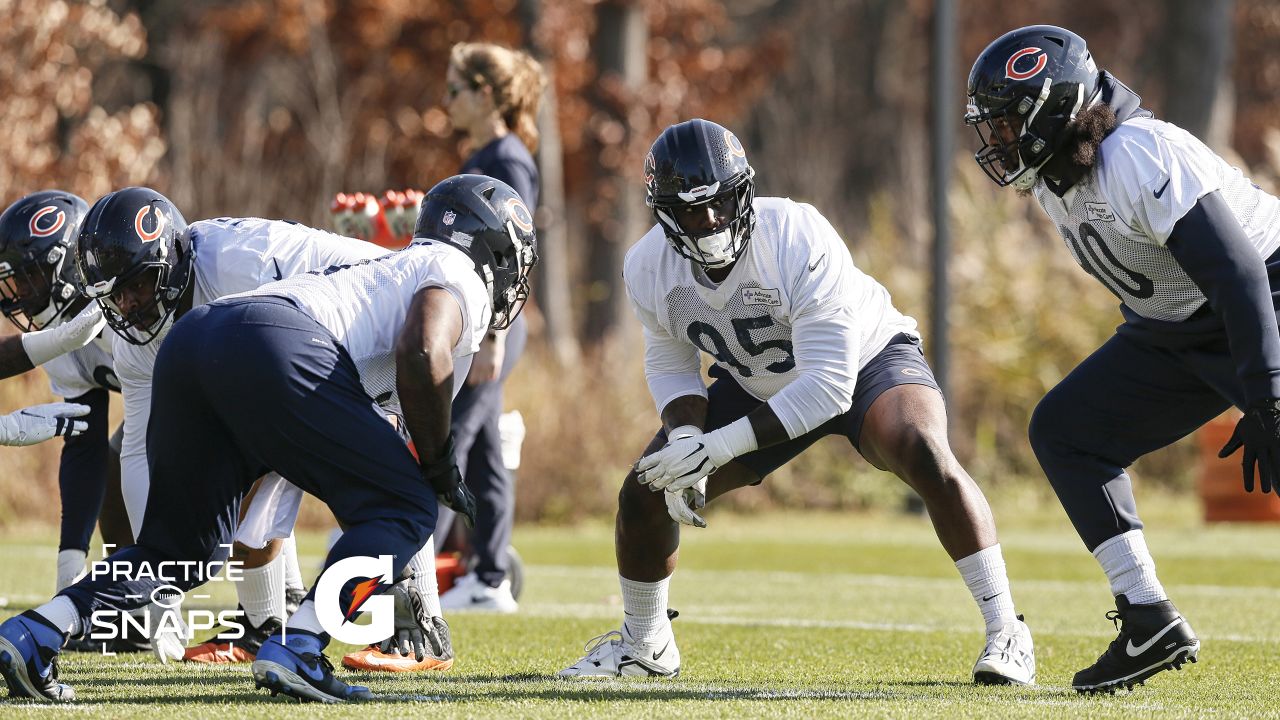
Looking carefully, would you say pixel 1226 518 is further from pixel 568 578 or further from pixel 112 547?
pixel 112 547

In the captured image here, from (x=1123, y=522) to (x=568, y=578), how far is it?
178 inches

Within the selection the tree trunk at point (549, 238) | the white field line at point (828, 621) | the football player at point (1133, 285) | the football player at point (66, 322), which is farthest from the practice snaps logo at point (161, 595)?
the tree trunk at point (549, 238)

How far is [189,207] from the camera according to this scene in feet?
60.6

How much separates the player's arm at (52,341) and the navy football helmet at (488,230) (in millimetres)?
1352

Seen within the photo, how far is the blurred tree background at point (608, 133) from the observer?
13586 millimetres

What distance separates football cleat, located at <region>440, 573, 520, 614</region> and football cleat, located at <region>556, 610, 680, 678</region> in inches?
76.4

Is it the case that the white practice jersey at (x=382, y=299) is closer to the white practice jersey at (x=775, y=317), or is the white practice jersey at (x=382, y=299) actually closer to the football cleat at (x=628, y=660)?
the white practice jersey at (x=775, y=317)

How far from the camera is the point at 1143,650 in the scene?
180 inches

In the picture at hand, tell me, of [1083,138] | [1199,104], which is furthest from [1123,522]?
[1199,104]

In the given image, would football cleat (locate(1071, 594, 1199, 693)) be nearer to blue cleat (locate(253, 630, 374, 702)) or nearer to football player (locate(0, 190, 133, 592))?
blue cleat (locate(253, 630, 374, 702))

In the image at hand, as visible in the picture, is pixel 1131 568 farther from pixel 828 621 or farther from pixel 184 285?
pixel 184 285

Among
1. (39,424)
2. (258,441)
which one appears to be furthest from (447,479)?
(39,424)

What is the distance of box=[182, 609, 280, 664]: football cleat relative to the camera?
527cm

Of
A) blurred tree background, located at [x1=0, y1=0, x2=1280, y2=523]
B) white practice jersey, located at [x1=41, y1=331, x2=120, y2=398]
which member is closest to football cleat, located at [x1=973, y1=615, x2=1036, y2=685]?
white practice jersey, located at [x1=41, y1=331, x2=120, y2=398]
